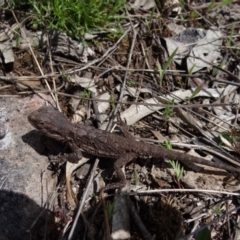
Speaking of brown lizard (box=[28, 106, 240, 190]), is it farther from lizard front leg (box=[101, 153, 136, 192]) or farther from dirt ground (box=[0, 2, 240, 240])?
dirt ground (box=[0, 2, 240, 240])

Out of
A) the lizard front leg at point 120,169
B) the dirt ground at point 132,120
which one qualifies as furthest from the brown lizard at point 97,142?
the dirt ground at point 132,120

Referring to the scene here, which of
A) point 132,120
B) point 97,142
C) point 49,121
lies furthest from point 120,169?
point 49,121

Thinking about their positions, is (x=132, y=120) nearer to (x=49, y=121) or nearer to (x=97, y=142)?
(x=97, y=142)

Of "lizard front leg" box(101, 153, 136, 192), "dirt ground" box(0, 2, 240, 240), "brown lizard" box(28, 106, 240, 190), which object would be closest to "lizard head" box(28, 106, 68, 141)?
"brown lizard" box(28, 106, 240, 190)

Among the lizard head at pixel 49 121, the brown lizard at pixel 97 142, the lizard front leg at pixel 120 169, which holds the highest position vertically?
the lizard head at pixel 49 121

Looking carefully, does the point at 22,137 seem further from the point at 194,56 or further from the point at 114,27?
the point at 194,56

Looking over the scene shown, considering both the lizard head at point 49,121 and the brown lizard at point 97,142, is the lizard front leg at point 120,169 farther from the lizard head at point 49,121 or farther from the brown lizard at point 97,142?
the lizard head at point 49,121
